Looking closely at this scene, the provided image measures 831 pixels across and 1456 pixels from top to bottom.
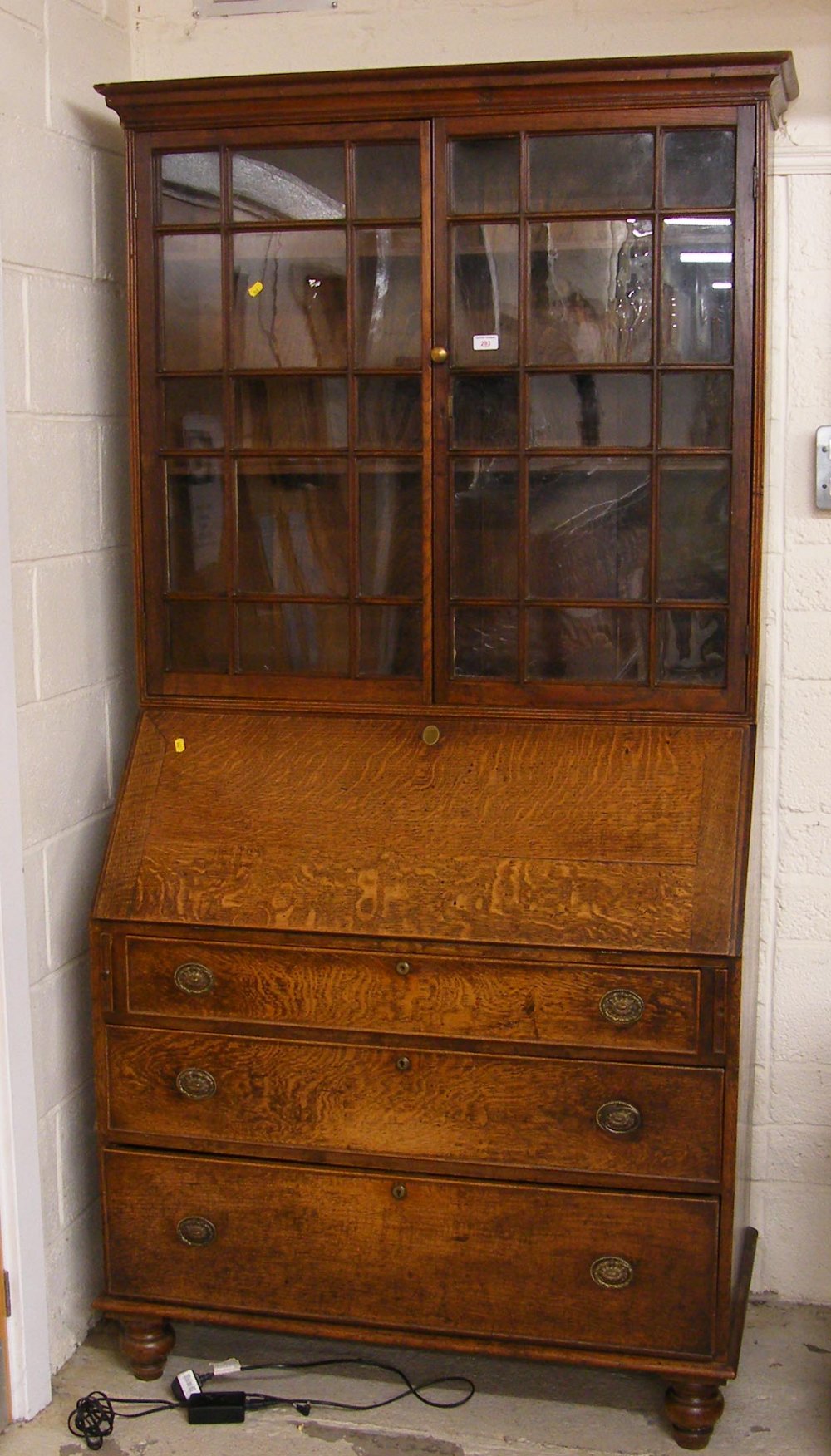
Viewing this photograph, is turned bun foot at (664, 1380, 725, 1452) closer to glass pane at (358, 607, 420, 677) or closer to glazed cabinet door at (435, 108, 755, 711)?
glazed cabinet door at (435, 108, 755, 711)

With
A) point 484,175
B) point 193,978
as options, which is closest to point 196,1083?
point 193,978

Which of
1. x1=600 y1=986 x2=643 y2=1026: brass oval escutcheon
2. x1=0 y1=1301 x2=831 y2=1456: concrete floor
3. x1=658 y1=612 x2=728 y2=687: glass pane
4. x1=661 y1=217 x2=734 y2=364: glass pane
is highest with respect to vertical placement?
x1=661 y1=217 x2=734 y2=364: glass pane

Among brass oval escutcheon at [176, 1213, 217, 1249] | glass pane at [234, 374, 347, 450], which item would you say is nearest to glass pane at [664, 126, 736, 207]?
glass pane at [234, 374, 347, 450]

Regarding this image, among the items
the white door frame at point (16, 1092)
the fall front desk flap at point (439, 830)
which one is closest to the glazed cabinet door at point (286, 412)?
the fall front desk flap at point (439, 830)

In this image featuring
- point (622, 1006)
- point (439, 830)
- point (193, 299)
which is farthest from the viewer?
point (193, 299)

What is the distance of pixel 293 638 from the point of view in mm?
2529

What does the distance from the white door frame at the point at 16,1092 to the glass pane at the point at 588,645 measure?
0.82m

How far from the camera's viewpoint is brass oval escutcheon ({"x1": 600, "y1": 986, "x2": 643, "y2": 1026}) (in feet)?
7.48

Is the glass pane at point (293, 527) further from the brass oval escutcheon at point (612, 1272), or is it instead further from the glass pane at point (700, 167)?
the brass oval escutcheon at point (612, 1272)

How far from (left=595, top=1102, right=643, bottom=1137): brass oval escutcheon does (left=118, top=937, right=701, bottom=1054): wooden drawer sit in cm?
9

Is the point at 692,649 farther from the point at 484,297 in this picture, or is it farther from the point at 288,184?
the point at 288,184

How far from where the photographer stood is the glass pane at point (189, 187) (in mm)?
2467

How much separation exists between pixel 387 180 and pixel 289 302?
0.24 meters

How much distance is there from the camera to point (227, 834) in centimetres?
246
